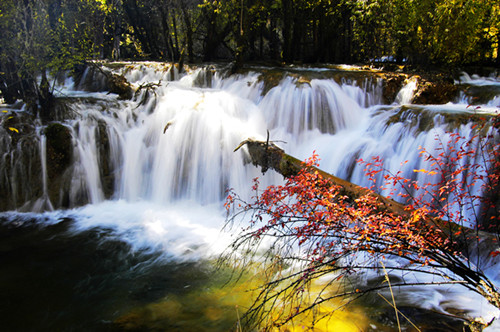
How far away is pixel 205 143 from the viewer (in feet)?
28.4

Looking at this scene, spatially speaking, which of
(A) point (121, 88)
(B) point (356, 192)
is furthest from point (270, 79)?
(B) point (356, 192)

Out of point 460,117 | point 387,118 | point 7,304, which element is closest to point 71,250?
point 7,304

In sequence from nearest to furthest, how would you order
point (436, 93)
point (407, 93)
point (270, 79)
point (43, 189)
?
point (43, 189) < point (436, 93) < point (407, 93) < point (270, 79)

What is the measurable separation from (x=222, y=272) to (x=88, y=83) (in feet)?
35.7

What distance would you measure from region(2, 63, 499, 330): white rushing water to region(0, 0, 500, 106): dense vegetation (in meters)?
1.58

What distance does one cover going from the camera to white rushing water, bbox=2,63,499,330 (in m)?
7.22

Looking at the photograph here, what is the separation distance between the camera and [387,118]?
8.57 metres

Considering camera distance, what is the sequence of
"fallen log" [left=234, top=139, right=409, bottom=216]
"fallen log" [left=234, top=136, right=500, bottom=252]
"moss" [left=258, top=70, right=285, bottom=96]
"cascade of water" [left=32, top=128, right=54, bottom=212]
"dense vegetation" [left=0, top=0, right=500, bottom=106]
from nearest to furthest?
1. "fallen log" [left=234, top=136, right=500, bottom=252]
2. "fallen log" [left=234, top=139, right=409, bottom=216]
3. "cascade of water" [left=32, top=128, right=54, bottom=212]
4. "dense vegetation" [left=0, top=0, right=500, bottom=106]
5. "moss" [left=258, top=70, right=285, bottom=96]

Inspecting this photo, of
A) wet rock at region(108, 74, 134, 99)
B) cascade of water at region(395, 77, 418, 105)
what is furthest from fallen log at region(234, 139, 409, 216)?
cascade of water at region(395, 77, 418, 105)

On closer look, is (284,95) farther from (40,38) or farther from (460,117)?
(40,38)

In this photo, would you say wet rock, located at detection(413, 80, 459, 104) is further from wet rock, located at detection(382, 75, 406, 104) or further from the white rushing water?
wet rock, located at detection(382, 75, 406, 104)

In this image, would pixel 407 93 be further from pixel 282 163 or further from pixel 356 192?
pixel 356 192

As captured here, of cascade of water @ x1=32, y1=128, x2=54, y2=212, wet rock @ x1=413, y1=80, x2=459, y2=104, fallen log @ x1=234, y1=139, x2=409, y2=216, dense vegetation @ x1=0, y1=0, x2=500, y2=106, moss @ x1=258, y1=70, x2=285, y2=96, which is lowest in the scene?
cascade of water @ x1=32, y1=128, x2=54, y2=212

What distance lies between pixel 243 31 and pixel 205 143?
6661mm
